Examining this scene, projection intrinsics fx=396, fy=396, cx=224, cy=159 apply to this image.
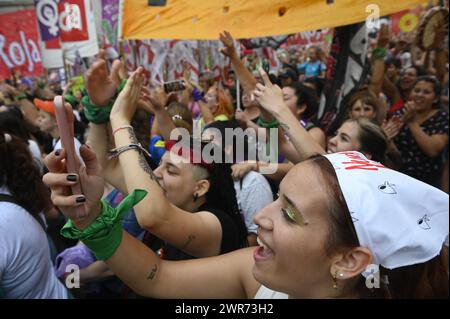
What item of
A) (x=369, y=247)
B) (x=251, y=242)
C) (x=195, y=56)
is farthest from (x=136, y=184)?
(x=195, y=56)

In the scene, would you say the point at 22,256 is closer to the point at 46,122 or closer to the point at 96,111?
the point at 96,111

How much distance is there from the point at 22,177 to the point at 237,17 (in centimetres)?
131

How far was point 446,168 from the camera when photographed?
3.90m

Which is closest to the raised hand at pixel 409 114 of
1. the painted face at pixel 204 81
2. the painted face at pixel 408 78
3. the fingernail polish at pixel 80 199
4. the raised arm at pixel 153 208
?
the painted face at pixel 408 78

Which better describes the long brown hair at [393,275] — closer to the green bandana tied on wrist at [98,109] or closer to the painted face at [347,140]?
the green bandana tied on wrist at [98,109]

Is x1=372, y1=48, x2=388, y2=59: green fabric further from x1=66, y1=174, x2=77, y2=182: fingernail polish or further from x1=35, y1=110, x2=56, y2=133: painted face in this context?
x1=66, y1=174, x2=77, y2=182: fingernail polish

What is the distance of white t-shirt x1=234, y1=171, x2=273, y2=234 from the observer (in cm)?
233

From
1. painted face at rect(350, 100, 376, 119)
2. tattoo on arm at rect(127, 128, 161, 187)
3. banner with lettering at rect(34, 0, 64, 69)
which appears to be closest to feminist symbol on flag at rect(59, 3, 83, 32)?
banner with lettering at rect(34, 0, 64, 69)

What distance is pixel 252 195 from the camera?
2.36 m

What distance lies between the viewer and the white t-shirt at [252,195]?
2332 millimetres

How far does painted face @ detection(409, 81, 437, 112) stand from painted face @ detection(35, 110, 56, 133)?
333 cm

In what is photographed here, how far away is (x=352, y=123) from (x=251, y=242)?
91 cm
